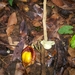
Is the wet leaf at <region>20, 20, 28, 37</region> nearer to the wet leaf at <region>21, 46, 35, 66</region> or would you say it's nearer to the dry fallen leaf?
the dry fallen leaf

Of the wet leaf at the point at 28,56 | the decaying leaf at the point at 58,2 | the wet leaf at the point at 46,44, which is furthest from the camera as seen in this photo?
the decaying leaf at the point at 58,2

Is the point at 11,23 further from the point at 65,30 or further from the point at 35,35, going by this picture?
the point at 65,30

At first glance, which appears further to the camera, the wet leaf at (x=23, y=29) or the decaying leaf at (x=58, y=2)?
the decaying leaf at (x=58, y=2)

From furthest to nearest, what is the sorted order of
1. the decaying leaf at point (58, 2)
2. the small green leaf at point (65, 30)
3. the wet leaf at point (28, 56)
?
the decaying leaf at point (58, 2) → the small green leaf at point (65, 30) → the wet leaf at point (28, 56)

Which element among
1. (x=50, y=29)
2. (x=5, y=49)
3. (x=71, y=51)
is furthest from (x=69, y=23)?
(x=5, y=49)

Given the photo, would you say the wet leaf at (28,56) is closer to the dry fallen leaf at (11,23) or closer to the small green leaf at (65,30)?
the dry fallen leaf at (11,23)

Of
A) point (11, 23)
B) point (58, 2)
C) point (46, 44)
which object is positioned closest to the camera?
point (46, 44)

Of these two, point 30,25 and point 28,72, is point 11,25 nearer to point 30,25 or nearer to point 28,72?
point 30,25

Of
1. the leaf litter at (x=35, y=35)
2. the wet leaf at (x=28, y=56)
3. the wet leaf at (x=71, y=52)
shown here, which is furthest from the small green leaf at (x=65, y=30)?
the wet leaf at (x=28, y=56)

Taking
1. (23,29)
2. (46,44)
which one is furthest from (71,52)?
(23,29)

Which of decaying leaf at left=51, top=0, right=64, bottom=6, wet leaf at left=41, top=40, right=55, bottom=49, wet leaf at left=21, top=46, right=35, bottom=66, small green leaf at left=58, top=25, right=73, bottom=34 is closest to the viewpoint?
wet leaf at left=21, top=46, right=35, bottom=66

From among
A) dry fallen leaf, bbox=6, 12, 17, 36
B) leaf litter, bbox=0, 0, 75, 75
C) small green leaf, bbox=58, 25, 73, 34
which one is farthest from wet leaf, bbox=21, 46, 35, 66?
small green leaf, bbox=58, 25, 73, 34
